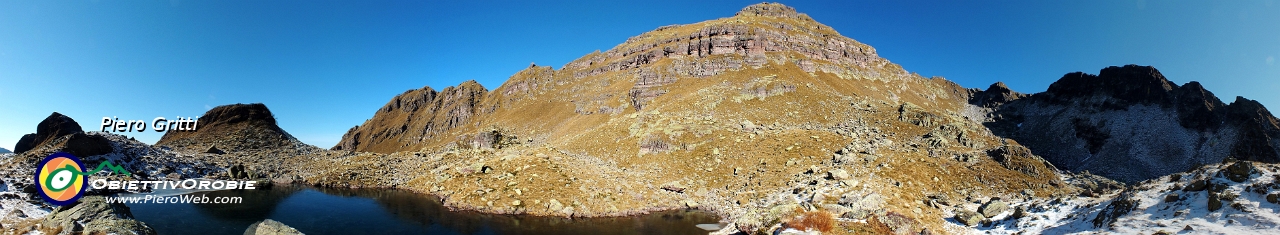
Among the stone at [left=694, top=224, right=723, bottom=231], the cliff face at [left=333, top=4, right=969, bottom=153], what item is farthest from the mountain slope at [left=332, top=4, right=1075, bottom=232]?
the stone at [left=694, top=224, right=723, bottom=231]

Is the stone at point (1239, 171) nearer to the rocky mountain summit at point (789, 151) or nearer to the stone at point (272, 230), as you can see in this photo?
the rocky mountain summit at point (789, 151)

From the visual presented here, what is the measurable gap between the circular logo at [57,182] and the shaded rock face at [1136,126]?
108 metres

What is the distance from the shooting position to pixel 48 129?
66.1 m

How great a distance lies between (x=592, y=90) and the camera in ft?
353

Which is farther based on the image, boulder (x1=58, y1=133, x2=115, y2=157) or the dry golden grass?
boulder (x1=58, y1=133, x2=115, y2=157)

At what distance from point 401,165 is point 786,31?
90.4 m

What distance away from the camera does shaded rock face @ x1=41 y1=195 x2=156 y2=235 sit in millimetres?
24331

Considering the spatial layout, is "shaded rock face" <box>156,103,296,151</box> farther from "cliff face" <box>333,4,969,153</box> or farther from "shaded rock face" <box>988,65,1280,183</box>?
"shaded rock face" <box>988,65,1280,183</box>

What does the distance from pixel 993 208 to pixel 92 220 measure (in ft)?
177

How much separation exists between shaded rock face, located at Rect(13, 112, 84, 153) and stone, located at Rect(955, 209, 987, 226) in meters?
105

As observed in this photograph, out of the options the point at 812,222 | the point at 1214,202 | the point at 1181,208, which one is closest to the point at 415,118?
the point at 812,222

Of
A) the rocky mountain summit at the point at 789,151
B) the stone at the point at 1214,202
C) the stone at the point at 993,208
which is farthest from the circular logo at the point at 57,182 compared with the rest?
the stone at the point at 1214,202

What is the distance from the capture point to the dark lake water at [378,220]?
35.1 meters

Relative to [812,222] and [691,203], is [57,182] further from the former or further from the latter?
[812,222]
